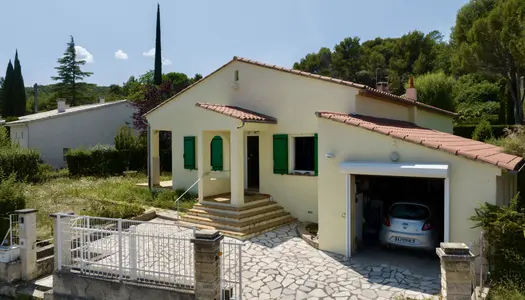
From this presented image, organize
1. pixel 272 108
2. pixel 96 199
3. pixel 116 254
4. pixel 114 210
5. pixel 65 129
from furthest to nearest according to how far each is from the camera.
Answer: pixel 65 129
pixel 96 199
pixel 272 108
pixel 114 210
pixel 116 254

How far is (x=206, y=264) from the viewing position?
6.59 metres

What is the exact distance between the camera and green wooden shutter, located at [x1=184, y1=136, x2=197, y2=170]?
54.5 ft

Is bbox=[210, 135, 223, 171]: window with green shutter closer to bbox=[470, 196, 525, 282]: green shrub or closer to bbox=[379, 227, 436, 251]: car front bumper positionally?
bbox=[379, 227, 436, 251]: car front bumper

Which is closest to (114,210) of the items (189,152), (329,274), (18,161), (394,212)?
(189,152)

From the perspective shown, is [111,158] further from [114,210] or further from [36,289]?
[36,289]

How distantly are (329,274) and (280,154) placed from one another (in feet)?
20.9

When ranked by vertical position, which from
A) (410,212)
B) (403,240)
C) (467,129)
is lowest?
(403,240)

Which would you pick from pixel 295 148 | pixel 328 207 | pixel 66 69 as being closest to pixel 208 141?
pixel 295 148

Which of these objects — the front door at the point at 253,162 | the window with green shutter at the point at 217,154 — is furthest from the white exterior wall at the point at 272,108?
the front door at the point at 253,162

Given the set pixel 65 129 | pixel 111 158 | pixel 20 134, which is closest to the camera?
pixel 111 158

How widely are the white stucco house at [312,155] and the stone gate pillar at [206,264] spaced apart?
15.0ft

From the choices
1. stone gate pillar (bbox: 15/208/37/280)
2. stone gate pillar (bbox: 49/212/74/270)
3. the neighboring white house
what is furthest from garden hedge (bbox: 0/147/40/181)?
stone gate pillar (bbox: 49/212/74/270)

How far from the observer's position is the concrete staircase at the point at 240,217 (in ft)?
39.2

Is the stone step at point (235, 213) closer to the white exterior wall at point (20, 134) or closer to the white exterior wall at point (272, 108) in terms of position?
the white exterior wall at point (272, 108)
